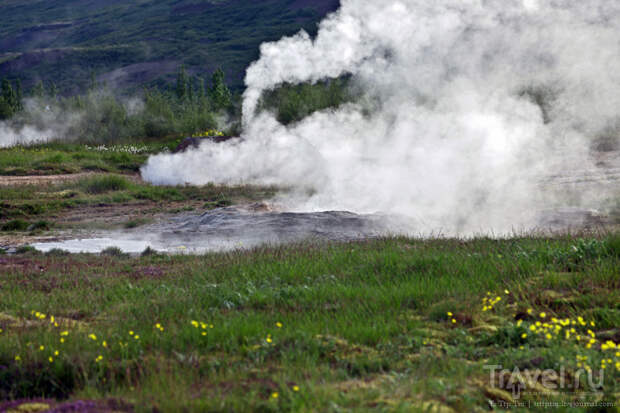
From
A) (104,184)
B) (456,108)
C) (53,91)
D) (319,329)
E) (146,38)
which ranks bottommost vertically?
(53,91)

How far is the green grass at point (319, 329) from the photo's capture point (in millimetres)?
4320

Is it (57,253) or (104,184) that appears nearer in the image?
(57,253)

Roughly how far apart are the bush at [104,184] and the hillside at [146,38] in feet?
171

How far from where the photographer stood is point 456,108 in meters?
18.7

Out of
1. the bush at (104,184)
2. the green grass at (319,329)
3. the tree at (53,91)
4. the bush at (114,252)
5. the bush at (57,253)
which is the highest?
the green grass at (319,329)

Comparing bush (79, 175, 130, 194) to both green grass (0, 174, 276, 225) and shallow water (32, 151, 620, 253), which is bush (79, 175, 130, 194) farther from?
shallow water (32, 151, 620, 253)

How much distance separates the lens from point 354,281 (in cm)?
756

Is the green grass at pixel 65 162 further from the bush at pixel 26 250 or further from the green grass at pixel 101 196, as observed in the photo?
the bush at pixel 26 250

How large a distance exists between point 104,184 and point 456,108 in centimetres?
1296

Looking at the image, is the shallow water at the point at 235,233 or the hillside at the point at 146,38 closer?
the shallow water at the point at 235,233

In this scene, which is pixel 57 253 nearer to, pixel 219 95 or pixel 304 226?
pixel 304 226

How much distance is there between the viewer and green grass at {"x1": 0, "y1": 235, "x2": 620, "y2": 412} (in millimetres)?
4320

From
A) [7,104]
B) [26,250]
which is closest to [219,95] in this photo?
[7,104]

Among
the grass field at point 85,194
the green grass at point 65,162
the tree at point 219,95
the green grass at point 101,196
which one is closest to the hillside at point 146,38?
the tree at point 219,95
